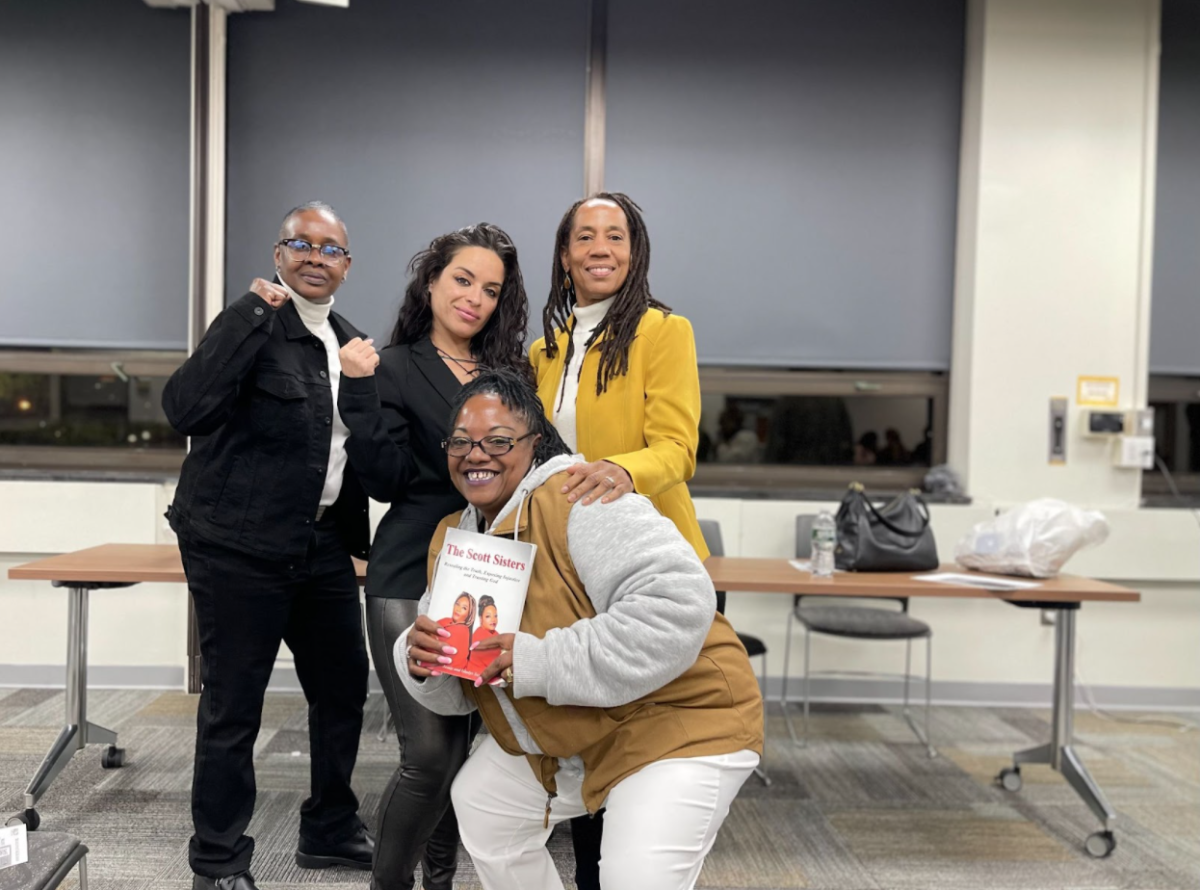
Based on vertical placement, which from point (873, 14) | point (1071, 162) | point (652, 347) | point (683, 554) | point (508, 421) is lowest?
point (683, 554)

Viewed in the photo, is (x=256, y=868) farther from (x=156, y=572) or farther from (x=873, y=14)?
(x=873, y=14)

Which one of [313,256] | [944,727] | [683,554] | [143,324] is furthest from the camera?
[143,324]

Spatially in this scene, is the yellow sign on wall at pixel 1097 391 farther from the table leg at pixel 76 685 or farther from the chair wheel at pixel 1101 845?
the table leg at pixel 76 685

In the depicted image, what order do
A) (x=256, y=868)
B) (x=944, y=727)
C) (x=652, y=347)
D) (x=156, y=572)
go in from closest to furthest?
(x=652, y=347)
(x=256, y=868)
(x=156, y=572)
(x=944, y=727)

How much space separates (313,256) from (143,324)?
245cm

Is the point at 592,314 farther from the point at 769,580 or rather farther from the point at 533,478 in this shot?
the point at 769,580

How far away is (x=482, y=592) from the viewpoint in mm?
1298

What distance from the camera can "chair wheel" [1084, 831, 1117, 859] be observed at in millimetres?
2504

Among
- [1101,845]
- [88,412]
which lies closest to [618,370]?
[1101,845]

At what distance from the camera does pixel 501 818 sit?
1.43 metres

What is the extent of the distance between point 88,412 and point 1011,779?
A: 4086mm

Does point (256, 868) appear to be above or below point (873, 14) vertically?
below

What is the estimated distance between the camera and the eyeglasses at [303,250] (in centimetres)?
193

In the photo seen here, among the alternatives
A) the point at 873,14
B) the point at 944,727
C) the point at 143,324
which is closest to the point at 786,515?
the point at 944,727
